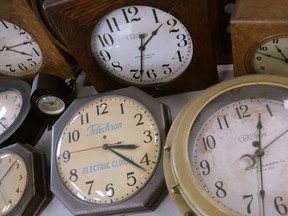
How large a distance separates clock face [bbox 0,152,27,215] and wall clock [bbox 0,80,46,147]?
0.07 m

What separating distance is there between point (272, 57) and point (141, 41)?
0.31 metres

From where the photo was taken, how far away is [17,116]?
1204 millimetres

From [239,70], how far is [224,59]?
17cm

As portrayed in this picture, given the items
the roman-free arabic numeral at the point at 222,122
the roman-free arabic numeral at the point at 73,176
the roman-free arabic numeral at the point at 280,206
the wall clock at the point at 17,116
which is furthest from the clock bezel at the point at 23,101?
the roman-free arabic numeral at the point at 280,206

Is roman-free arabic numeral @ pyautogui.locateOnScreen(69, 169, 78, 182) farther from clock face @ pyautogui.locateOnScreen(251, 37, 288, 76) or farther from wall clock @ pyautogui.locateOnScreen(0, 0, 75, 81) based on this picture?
clock face @ pyautogui.locateOnScreen(251, 37, 288, 76)

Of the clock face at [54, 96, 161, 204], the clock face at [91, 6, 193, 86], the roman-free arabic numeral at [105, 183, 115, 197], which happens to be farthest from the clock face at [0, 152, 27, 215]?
the clock face at [91, 6, 193, 86]

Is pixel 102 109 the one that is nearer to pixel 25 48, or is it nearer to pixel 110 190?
pixel 110 190

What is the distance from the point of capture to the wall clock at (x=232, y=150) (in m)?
0.83

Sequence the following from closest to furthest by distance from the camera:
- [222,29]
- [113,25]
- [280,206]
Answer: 1. [280,206]
2. [113,25]
3. [222,29]

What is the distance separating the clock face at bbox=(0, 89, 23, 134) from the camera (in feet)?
4.02

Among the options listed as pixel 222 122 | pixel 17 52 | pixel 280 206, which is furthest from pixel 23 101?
pixel 280 206

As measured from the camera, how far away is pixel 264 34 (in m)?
0.91

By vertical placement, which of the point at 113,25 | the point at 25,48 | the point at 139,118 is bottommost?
the point at 139,118

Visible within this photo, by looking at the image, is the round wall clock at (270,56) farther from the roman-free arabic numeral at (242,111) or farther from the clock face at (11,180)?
the clock face at (11,180)
